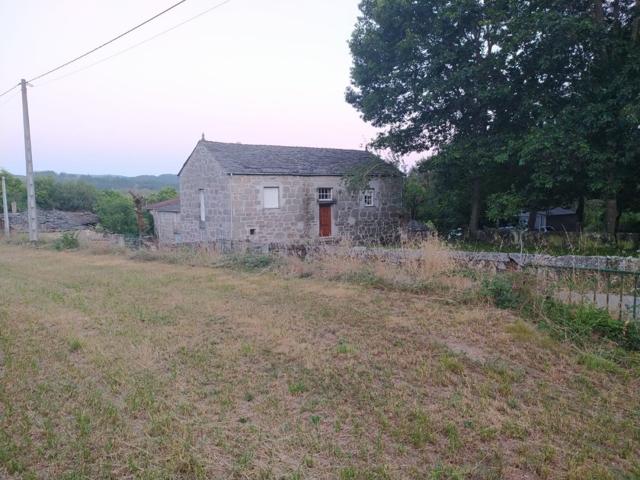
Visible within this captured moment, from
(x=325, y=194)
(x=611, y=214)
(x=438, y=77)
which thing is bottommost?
(x=611, y=214)

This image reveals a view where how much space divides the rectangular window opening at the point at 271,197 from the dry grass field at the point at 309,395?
1212 centimetres

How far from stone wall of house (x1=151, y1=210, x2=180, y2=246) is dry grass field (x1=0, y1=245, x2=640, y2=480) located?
57.2 feet

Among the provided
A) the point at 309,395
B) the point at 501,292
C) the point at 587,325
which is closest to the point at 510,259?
the point at 501,292

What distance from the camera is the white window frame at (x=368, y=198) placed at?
852 inches

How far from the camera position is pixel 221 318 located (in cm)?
656

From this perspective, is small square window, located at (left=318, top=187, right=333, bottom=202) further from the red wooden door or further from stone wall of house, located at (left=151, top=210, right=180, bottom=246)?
stone wall of house, located at (left=151, top=210, right=180, bottom=246)

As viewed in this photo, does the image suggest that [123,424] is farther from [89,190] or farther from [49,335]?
[89,190]

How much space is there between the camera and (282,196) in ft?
A: 63.3

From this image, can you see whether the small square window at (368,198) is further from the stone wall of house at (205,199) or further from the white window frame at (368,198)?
the stone wall of house at (205,199)

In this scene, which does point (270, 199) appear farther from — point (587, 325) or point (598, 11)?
point (587, 325)

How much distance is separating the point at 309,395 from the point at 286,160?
17.4 meters

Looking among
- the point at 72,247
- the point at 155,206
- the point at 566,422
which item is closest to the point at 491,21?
the point at 566,422

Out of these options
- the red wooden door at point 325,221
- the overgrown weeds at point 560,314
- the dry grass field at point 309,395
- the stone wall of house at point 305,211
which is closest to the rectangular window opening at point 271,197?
the stone wall of house at point 305,211

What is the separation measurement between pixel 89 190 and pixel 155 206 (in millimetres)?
24470
